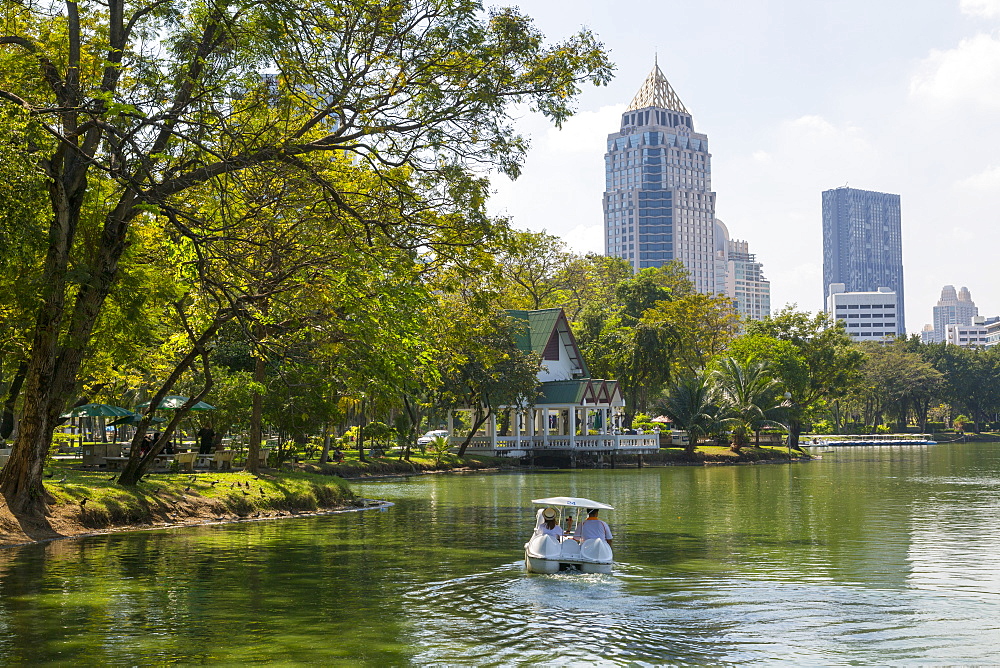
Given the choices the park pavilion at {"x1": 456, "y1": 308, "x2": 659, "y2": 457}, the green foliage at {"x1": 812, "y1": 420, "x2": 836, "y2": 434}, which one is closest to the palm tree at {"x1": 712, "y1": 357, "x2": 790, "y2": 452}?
the park pavilion at {"x1": 456, "y1": 308, "x2": 659, "y2": 457}

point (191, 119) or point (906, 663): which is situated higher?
point (191, 119)

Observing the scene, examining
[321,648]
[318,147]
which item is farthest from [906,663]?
[318,147]

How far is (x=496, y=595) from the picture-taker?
51.2ft

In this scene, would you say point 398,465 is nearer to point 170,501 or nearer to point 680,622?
point 170,501

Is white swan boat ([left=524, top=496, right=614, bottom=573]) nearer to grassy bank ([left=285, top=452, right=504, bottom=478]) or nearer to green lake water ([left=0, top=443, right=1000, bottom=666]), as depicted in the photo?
green lake water ([left=0, top=443, right=1000, bottom=666])

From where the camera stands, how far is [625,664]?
11.4m

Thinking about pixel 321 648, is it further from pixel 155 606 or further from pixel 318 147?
pixel 318 147

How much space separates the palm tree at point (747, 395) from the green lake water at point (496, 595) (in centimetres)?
4502

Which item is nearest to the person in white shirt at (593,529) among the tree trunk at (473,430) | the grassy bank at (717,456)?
the tree trunk at (473,430)

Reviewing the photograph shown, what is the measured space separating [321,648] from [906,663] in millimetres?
6886

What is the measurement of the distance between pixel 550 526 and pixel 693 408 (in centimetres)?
5297

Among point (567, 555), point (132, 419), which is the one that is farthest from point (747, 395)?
point (567, 555)

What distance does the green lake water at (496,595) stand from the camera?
11938mm

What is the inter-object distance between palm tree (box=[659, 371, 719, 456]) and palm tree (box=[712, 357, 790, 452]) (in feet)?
5.98
